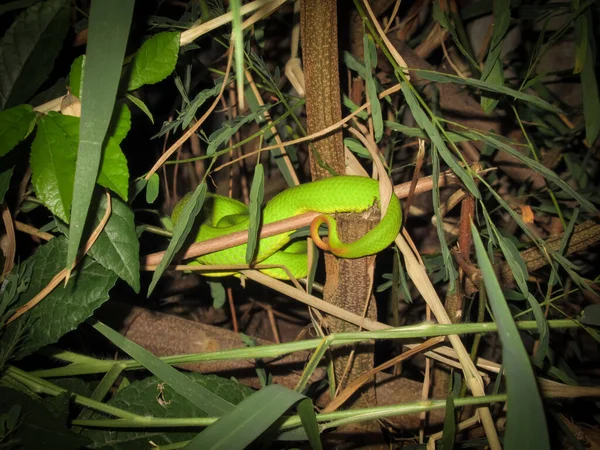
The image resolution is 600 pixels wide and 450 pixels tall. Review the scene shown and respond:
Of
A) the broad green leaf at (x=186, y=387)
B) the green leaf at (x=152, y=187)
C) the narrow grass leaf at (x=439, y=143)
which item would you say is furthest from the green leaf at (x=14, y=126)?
the narrow grass leaf at (x=439, y=143)

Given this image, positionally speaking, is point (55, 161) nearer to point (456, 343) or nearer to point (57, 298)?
point (57, 298)

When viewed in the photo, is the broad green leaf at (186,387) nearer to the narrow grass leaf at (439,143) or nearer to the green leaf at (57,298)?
the green leaf at (57,298)

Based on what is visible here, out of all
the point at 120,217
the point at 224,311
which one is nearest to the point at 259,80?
the point at 120,217

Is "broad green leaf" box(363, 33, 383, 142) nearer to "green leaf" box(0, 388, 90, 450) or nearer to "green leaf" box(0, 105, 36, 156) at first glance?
"green leaf" box(0, 105, 36, 156)

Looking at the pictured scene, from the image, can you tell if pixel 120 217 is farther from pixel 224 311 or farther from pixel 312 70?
pixel 224 311

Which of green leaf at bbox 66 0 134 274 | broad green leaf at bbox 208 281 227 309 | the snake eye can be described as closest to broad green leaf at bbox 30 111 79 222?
green leaf at bbox 66 0 134 274

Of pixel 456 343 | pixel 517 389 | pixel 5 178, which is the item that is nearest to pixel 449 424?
pixel 456 343
